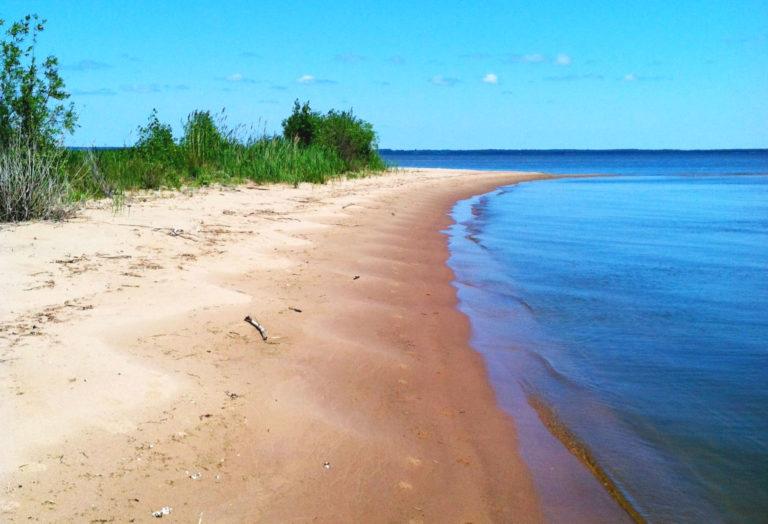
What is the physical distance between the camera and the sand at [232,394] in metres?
2.90

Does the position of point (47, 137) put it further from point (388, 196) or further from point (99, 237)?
point (388, 196)

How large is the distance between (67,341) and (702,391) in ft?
14.5

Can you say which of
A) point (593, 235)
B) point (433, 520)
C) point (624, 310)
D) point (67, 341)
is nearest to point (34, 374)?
point (67, 341)

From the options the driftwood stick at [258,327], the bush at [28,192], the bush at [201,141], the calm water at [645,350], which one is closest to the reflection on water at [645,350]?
the calm water at [645,350]

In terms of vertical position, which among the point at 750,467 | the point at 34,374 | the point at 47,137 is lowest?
the point at 750,467

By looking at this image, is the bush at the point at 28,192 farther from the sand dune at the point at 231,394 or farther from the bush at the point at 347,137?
the bush at the point at 347,137

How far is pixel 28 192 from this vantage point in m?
8.56

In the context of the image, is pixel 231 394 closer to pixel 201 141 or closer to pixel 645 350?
pixel 645 350

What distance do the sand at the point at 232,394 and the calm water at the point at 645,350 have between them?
55 cm

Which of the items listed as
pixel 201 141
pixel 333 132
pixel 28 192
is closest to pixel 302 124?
pixel 333 132

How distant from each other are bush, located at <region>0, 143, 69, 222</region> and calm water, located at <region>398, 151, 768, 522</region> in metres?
5.56

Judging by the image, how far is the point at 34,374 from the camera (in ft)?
12.1

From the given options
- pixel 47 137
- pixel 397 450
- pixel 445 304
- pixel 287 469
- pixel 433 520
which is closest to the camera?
pixel 433 520

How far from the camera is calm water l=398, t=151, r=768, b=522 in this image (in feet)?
11.7
